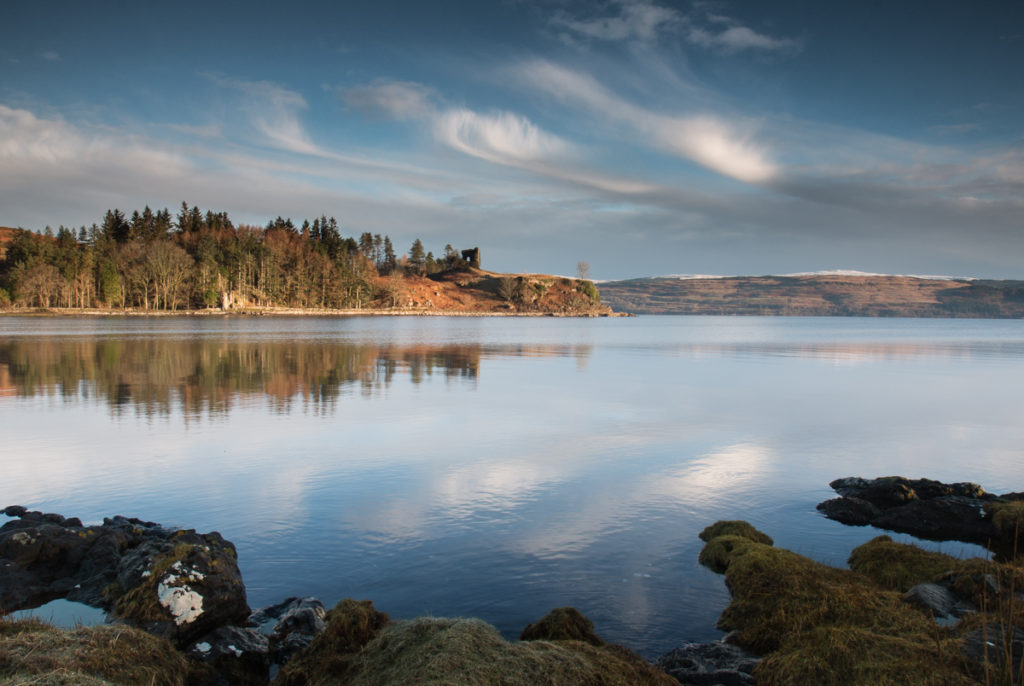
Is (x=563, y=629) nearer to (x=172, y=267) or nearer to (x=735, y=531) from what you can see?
(x=735, y=531)

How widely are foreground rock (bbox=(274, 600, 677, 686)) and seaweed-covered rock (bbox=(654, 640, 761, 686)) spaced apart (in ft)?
2.12

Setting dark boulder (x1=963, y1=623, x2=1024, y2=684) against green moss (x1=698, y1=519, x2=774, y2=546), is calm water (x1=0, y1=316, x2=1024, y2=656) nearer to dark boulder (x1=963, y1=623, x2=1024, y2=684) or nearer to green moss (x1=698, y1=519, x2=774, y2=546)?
green moss (x1=698, y1=519, x2=774, y2=546)

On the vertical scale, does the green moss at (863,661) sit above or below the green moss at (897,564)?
above

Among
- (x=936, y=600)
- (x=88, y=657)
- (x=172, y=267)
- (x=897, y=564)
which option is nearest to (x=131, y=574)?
(x=88, y=657)

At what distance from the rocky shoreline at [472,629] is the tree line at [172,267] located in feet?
409

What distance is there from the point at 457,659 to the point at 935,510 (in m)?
9.80

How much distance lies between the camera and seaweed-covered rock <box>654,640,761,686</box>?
5602mm

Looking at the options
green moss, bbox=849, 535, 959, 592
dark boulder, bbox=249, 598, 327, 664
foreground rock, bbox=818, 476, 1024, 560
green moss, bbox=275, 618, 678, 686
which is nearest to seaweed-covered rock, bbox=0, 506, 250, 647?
dark boulder, bbox=249, 598, 327, 664

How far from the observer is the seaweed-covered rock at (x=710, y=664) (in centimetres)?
560

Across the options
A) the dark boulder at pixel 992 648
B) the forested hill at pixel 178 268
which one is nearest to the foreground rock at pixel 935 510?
the dark boulder at pixel 992 648

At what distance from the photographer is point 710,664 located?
5934 millimetres

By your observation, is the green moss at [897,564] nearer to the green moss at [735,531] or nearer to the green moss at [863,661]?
the green moss at [735,531]

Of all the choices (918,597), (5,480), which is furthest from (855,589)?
(5,480)

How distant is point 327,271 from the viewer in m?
156
